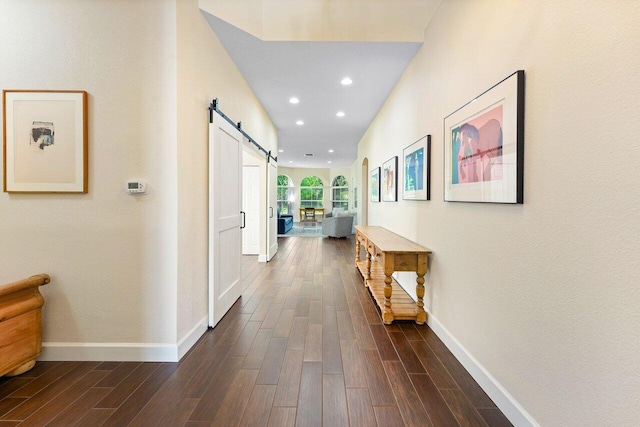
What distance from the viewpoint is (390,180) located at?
4.37m

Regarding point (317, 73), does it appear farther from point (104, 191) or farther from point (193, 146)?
point (104, 191)

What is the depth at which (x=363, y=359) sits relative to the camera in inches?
84.0

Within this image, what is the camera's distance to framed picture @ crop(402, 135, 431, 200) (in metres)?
2.79

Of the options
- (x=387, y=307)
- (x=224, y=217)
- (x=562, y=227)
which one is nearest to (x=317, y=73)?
(x=224, y=217)

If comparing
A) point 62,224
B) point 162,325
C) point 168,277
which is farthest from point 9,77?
point 162,325

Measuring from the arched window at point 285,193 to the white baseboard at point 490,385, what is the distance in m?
13.5

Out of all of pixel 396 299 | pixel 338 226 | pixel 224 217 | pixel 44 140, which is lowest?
pixel 396 299

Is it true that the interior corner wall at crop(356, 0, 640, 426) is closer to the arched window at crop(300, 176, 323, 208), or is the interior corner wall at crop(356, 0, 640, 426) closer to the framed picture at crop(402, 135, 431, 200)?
the framed picture at crop(402, 135, 431, 200)

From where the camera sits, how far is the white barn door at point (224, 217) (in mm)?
2629

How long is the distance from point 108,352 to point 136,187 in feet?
4.19

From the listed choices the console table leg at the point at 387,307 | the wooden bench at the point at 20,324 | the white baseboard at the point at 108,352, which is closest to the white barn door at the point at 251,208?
the console table leg at the point at 387,307

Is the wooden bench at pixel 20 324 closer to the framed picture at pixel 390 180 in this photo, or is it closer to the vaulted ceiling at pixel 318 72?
the vaulted ceiling at pixel 318 72

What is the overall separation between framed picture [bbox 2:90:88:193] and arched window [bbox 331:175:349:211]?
43.5ft

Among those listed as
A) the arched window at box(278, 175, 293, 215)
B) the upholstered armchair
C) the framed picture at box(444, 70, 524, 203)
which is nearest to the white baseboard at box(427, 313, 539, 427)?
the framed picture at box(444, 70, 524, 203)
